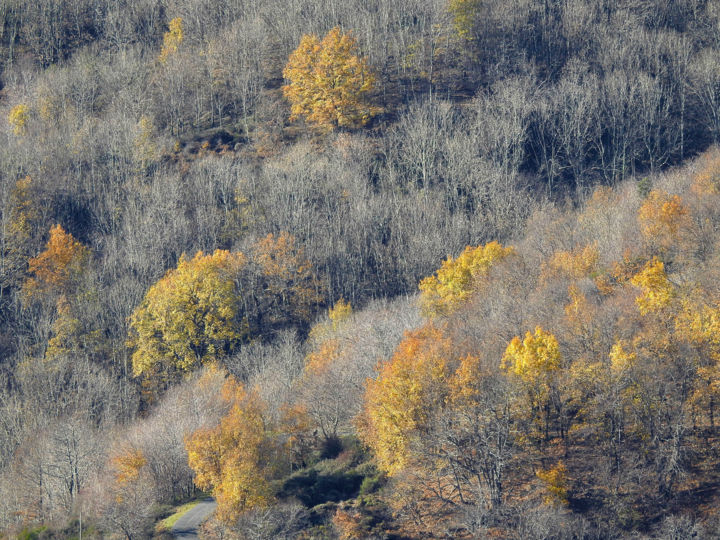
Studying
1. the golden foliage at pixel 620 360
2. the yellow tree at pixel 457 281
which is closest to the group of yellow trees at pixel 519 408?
the golden foliage at pixel 620 360

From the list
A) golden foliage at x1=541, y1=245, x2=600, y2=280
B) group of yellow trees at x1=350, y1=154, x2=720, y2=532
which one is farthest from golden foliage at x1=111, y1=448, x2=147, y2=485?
golden foliage at x1=541, y1=245, x2=600, y2=280

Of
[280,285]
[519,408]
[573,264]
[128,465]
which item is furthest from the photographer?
[280,285]

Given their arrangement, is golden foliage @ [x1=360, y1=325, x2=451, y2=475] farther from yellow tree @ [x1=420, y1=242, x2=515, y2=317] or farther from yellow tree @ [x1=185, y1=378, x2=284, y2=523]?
yellow tree @ [x1=420, y1=242, x2=515, y2=317]

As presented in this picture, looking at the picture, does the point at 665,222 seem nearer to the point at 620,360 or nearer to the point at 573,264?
the point at 573,264

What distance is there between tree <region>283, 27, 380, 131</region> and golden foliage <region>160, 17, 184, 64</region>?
23255 millimetres

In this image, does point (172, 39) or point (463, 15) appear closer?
point (463, 15)

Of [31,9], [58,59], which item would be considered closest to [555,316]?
[58,59]

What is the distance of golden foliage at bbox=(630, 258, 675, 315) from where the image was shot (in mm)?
43375

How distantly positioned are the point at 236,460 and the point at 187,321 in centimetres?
2804

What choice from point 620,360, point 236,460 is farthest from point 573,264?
point 236,460

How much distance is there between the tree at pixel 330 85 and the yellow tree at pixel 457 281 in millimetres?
35980

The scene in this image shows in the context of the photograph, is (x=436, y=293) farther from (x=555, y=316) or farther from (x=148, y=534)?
(x=148, y=534)

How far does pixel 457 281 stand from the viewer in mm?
59062

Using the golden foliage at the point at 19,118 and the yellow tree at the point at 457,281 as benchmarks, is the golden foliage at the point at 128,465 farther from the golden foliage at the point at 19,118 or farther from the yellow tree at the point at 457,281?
the golden foliage at the point at 19,118
